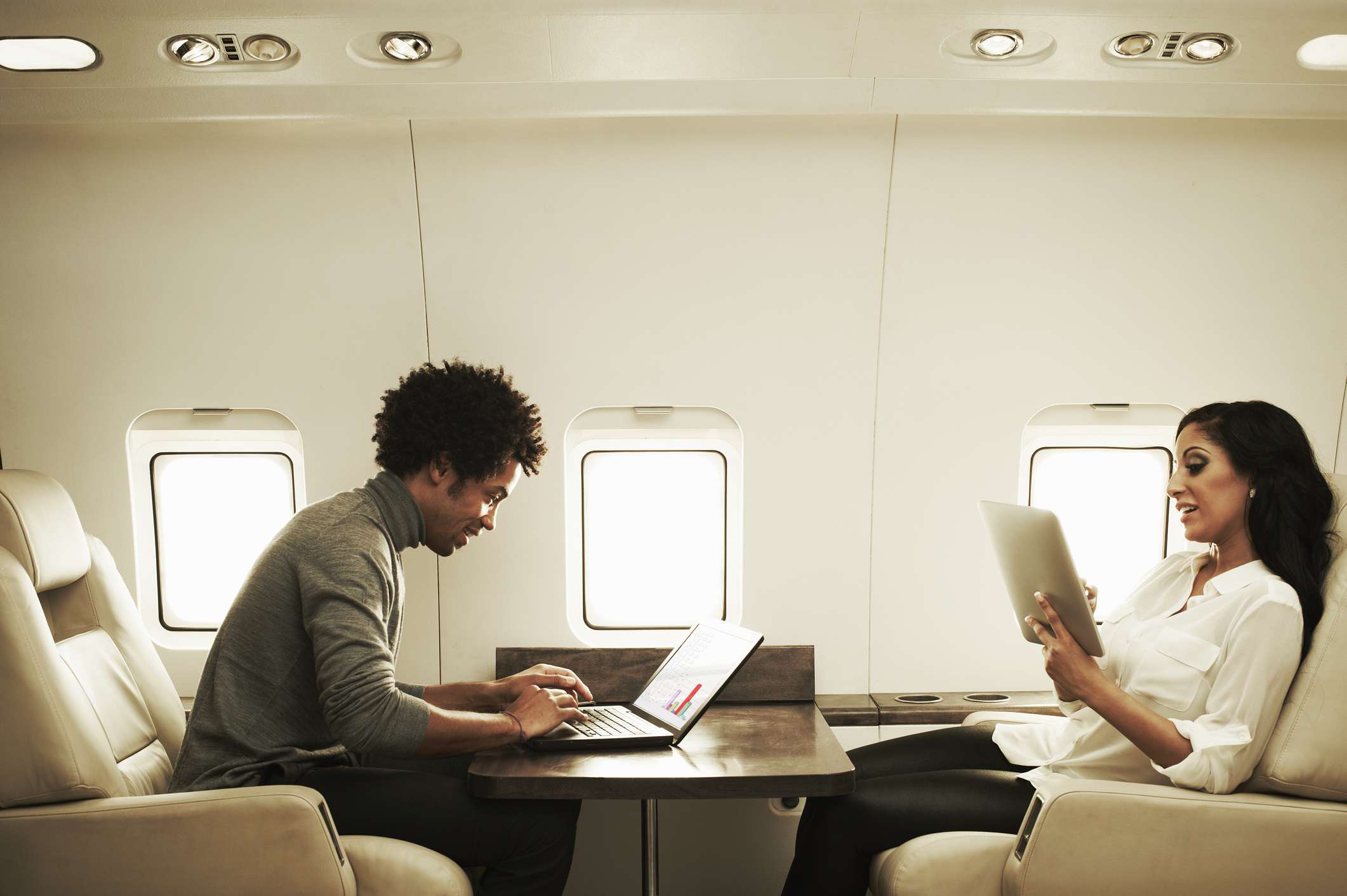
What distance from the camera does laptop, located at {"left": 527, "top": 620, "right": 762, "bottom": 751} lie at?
2078mm

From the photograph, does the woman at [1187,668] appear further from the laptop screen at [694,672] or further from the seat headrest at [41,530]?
the seat headrest at [41,530]

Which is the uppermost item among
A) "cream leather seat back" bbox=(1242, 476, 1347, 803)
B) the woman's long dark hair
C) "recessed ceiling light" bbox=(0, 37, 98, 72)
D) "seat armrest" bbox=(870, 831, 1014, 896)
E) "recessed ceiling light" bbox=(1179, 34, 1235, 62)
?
"recessed ceiling light" bbox=(1179, 34, 1235, 62)

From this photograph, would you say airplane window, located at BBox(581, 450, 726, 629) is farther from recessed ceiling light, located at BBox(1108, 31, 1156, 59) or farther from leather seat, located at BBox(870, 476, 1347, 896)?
recessed ceiling light, located at BBox(1108, 31, 1156, 59)

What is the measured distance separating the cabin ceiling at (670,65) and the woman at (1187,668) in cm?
94

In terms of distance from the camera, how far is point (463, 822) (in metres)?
1.96

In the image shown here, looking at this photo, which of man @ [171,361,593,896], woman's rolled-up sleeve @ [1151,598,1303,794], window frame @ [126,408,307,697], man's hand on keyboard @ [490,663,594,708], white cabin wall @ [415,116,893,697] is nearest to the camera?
woman's rolled-up sleeve @ [1151,598,1303,794]

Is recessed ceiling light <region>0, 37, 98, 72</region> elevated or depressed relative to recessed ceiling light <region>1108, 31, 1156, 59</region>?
depressed

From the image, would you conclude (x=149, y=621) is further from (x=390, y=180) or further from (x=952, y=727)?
(x=952, y=727)

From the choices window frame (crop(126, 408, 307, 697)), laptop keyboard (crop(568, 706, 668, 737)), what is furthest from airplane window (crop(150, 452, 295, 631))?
laptop keyboard (crop(568, 706, 668, 737))

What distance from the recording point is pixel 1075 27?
81.5 inches

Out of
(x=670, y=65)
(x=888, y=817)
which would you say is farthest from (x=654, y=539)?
(x=670, y=65)

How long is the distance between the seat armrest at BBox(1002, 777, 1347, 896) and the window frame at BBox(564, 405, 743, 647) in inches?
45.6

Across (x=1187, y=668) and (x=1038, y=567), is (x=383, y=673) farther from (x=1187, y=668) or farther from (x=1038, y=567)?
(x=1187, y=668)

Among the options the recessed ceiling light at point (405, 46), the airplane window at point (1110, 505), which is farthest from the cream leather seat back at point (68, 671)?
the airplane window at point (1110, 505)
